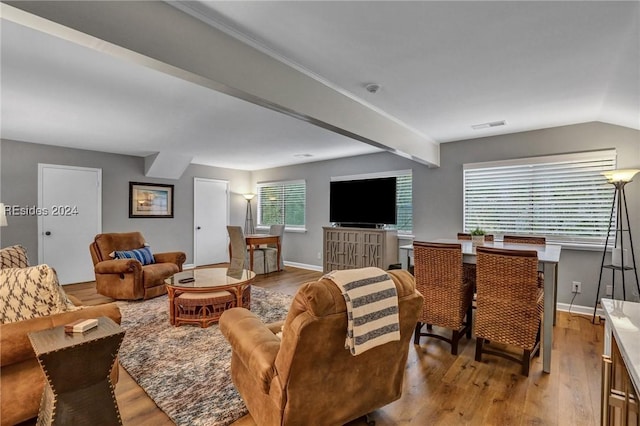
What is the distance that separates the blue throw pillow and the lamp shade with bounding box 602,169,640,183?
6051 mm

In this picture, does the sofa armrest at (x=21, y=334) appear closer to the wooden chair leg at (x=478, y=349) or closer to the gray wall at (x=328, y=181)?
the wooden chair leg at (x=478, y=349)

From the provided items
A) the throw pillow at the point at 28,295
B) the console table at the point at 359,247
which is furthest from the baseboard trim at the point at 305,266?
the throw pillow at the point at 28,295

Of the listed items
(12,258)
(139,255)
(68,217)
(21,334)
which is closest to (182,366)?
(21,334)

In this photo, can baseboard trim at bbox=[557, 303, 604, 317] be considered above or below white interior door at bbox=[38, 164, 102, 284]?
below

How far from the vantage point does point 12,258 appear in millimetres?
2645

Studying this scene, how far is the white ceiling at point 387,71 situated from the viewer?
175 centimetres

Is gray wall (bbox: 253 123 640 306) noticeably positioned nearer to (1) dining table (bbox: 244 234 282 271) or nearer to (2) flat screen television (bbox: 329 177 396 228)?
(2) flat screen television (bbox: 329 177 396 228)

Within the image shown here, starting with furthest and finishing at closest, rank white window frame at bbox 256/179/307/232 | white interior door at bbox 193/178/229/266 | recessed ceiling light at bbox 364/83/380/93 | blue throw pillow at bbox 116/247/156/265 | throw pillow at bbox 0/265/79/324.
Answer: white interior door at bbox 193/178/229/266 → white window frame at bbox 256/179/307/232 → blue throw pillow at bbox 116/247/156/265 → recessed ceiling light at bbox 364/83/380/93 → throw pillow at bbox 0/265/79/324

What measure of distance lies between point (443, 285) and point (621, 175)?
2.33 meters

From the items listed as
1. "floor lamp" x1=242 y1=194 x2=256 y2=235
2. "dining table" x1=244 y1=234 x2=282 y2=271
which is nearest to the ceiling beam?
"dining table" x1=244 y1=234 x2=282 y2=271

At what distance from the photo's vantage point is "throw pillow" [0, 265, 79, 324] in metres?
1.72

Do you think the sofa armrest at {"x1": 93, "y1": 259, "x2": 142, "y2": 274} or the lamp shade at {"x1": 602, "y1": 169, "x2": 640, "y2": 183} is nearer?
the lamp shade at {"x1": 602, "y1": 169, "x2": 640, "y2": 183}

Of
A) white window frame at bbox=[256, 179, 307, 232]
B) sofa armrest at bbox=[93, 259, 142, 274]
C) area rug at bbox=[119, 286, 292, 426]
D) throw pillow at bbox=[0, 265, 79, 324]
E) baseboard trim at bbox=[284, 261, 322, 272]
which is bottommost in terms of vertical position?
area rug at bbox=[119, 286, 292, 426]

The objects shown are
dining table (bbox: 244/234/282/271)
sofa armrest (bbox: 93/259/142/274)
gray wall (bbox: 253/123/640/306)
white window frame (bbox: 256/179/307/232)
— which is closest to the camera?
gray wall (bbox: 253/123/640/306)
